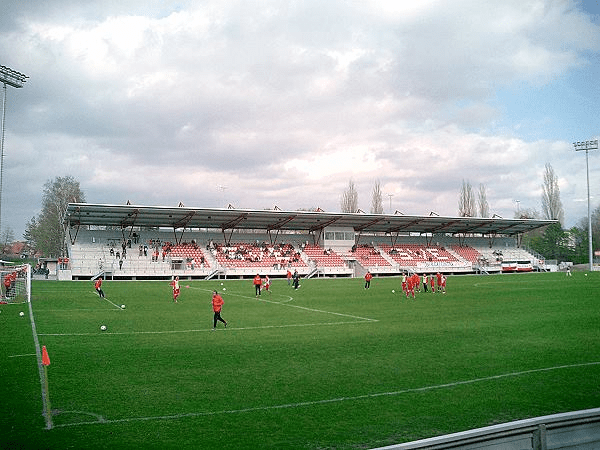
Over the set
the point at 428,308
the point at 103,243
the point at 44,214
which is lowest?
the point at 428,308

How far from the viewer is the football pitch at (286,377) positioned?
8188 mm

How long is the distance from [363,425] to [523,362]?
21.8ft

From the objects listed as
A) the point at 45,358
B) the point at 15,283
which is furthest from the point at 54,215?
the point at 45,358

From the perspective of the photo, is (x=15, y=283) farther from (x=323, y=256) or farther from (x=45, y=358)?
(x=323, y=256)

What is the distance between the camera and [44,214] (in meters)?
84.9

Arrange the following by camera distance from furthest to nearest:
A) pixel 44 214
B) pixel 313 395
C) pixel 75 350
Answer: pixel 44 214
pixel 75 350
pixel 313 395

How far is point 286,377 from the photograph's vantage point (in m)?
11.7

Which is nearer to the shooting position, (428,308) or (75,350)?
(75,350)

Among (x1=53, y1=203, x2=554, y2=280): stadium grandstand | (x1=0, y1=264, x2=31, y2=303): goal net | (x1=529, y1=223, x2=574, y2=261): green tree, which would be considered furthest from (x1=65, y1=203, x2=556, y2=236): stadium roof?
(x1=0, y1=264, x2=31, y2=303): goal net

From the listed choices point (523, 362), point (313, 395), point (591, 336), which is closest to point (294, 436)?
point (313, 395)

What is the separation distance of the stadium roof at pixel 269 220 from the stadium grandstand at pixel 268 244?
12cm

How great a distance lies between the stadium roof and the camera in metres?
A: 59.5

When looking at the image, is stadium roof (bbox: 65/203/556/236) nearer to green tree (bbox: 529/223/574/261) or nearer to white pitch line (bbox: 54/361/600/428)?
green tree (bbox: 529/223/574/261)

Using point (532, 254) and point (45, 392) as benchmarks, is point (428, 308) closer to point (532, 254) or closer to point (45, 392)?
point (45, 392)
